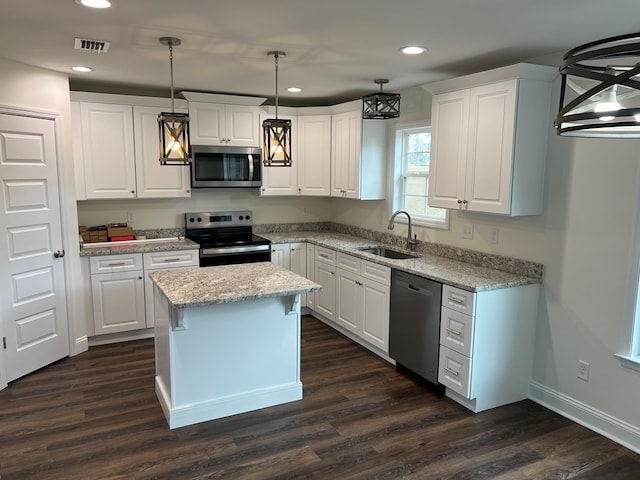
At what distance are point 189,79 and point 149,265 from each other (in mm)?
1764

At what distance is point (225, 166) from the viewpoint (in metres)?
4.95

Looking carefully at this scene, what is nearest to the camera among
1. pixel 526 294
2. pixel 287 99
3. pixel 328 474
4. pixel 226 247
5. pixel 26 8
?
pixel 26 8

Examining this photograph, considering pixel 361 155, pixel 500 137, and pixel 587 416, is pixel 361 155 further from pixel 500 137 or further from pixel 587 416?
pixel 587 416

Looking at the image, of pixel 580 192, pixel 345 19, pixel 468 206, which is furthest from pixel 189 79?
pixel 580 192

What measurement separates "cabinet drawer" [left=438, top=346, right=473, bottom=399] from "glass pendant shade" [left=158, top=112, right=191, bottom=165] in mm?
2202

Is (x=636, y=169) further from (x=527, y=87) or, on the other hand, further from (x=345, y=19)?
(x=345, y=19)

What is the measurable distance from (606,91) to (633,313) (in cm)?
230

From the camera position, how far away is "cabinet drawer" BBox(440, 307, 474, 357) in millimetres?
3152

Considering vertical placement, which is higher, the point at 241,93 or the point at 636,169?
the point at 241,93

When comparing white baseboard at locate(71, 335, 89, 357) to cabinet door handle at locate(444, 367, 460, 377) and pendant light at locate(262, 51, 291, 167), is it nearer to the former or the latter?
pendant light at locate(262, 51, 291, 167)

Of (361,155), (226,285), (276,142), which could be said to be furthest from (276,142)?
(361,155)

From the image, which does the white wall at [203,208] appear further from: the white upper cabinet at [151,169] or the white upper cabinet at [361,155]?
the white upper cabinet at [361,155]

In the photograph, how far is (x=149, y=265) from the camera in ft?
14.7

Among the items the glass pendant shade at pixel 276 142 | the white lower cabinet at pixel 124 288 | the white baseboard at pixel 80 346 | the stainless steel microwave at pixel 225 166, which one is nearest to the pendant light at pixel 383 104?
the glass pendant shade at pixel 276 142
